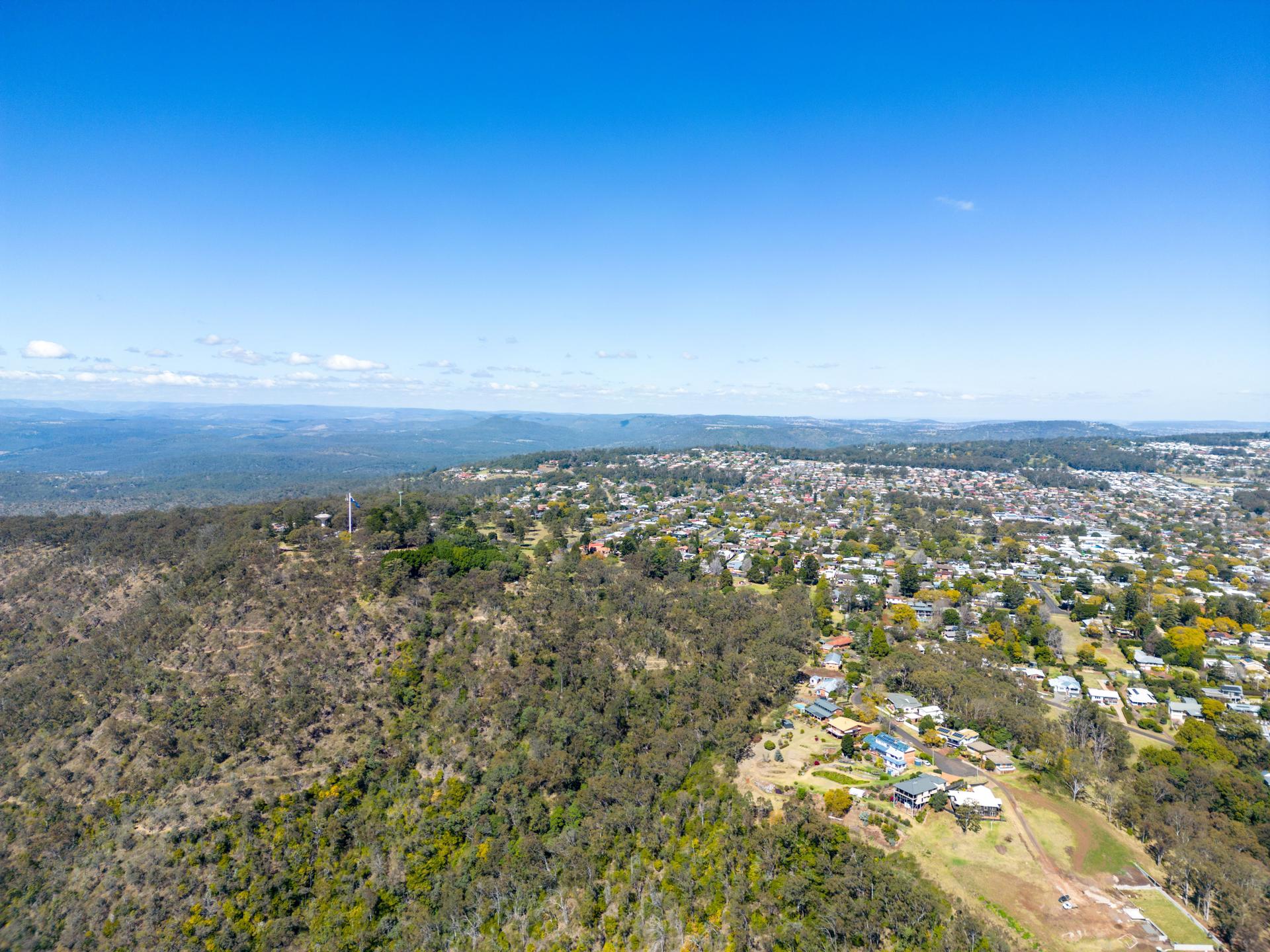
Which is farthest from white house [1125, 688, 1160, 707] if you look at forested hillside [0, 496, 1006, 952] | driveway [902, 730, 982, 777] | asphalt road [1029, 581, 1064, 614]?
forested hillside [0, 496, 1006, 952]

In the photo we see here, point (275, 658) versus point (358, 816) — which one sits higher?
point (275, 658)

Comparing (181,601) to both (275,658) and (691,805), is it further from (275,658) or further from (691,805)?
(691,805)

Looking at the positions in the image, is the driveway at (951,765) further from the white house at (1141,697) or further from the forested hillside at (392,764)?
the white house at (1141,697)

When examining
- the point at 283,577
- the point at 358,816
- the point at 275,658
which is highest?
the point at 283,577

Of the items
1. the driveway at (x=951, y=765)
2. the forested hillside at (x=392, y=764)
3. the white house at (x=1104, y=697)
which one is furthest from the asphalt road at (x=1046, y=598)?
the driveway at (x=951, y=765)

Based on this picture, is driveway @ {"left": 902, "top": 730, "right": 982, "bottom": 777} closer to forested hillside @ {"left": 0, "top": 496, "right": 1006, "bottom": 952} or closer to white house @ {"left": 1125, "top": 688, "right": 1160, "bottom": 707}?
forested hillside @ {"left": 0, "top": 496, "right": 1006, "bottom": 952}

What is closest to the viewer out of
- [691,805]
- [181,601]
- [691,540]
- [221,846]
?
[221,846]

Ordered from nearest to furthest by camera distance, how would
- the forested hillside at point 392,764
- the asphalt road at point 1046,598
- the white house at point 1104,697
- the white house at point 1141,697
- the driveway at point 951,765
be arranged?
the forested hillside at point 392,764, the driveway at point 951,765, the white house at point 1141,697, the white house at point 1104,697, the asphalt road at point 1046,598

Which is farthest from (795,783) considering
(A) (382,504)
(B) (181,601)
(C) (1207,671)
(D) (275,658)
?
(A) (382,504)
